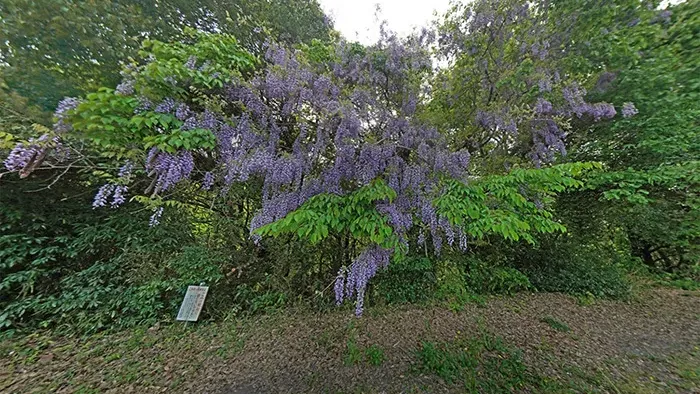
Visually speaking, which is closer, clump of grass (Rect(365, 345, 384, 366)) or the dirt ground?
the dirt ground

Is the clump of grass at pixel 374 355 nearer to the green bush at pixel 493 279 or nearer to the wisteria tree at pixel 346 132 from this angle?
the wisteria tree at pixel 346 132

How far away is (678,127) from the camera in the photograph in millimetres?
3617

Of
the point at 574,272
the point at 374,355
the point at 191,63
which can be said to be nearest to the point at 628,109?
the point at 574,272

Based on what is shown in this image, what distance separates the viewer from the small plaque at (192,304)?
3.66 m

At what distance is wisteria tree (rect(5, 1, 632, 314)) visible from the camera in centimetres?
212

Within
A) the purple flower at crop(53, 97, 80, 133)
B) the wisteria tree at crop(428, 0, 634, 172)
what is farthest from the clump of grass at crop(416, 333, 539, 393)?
the purple flower at crop(53, 97, 80, 133)

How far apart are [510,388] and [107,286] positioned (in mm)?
5510

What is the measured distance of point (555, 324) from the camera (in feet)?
13.2

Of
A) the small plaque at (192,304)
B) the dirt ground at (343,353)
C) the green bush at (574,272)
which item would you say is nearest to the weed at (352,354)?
the dirt ground at (343,353)

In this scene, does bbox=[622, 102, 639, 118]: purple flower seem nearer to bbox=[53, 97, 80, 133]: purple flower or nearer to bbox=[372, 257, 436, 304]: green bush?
bbox=[372, 257, 436, 304]: green bush

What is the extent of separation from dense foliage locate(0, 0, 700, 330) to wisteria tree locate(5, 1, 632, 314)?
0.07 feet

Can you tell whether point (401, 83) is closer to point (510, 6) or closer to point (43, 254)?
point (510, 6)

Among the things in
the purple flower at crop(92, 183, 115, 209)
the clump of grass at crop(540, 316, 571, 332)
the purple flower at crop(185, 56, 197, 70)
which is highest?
the purple flower at crop(185, 56, 197, 70)

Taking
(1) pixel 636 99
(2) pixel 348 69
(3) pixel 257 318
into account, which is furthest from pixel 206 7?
(1) pixel 636 99
